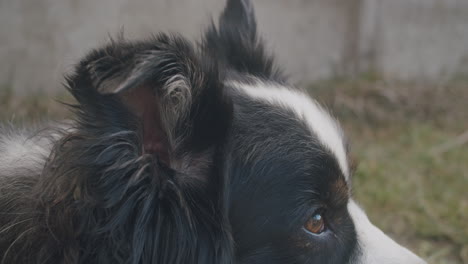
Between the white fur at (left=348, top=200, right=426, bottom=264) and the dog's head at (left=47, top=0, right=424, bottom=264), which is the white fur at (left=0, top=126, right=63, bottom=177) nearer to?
the dog's head at (left=47, top=0, right=424, bottom=264)

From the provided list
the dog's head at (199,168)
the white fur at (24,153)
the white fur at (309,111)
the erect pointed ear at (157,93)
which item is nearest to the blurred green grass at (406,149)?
the white fur at (24,153)

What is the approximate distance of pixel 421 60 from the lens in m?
6.95

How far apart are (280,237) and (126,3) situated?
385cm

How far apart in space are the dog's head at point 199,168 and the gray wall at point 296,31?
2556mm

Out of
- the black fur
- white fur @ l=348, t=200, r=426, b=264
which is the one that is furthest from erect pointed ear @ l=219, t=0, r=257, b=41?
white fur @ l=348, t=200, r=426, b=264

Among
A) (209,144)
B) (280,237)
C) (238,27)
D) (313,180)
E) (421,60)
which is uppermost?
(238,27)

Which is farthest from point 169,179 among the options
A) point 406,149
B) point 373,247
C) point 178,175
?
point 406,149

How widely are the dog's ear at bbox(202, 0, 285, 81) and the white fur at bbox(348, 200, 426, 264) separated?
0.69m

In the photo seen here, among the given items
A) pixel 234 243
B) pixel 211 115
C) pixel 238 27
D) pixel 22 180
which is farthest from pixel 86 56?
pixel 238 27

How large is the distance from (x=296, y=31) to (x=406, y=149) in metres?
1.84

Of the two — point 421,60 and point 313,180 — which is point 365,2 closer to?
point 421,60

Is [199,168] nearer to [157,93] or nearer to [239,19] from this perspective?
[157,93]

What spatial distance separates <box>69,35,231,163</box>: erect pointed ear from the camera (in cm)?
140

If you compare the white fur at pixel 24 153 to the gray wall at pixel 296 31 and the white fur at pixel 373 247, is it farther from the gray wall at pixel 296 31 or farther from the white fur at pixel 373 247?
the gray wall at pixel 296 31
